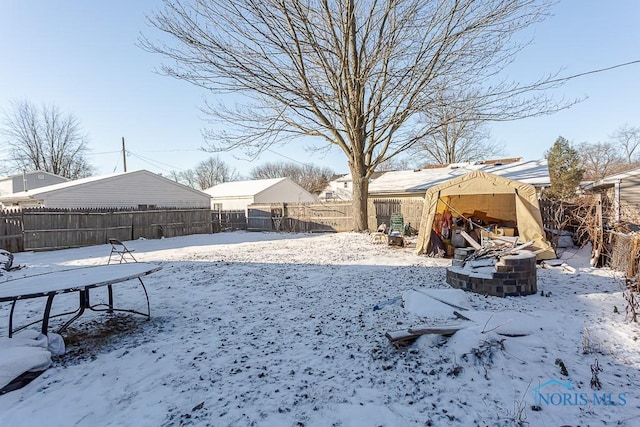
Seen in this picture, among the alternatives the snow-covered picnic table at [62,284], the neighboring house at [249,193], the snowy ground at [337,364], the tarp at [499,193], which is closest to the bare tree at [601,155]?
the neighboring house at [249,193]

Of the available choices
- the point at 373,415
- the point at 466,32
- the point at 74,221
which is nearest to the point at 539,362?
the point at 373,415

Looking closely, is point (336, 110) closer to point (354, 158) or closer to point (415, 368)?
point (354, 158)

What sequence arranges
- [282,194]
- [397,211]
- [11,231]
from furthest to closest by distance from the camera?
[282,194]
[397,211]
[11,231]

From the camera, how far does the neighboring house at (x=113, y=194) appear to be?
50.6ft

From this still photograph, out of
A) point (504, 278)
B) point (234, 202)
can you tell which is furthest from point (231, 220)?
point (504, 278)

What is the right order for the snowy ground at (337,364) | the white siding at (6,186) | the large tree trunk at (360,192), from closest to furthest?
the snowy ground at (337,364), the large tree trunk at (360,192), the white siding at (6,186)

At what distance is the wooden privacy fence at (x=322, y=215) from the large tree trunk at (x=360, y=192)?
233 centimetres

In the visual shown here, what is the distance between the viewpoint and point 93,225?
1352 centimetres

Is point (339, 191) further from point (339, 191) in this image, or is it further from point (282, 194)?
point (282, 194)

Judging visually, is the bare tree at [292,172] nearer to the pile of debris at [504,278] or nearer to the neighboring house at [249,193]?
the neighboring house at [249,193]

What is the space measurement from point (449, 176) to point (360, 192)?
6140mm

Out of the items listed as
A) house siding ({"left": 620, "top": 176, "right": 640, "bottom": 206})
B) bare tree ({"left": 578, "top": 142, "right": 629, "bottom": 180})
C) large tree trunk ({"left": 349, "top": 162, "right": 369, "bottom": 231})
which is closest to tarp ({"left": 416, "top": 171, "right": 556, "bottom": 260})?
large tree trunk ({"left": 349, "top": 162, "right": 369, "bottom": 231})

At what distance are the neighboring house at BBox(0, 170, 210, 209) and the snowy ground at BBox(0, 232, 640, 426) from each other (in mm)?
13034

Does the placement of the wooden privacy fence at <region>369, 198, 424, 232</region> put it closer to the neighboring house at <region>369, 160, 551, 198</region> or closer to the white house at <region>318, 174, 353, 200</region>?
the neighboring house at <region>369, 160, 551, 198</region>
